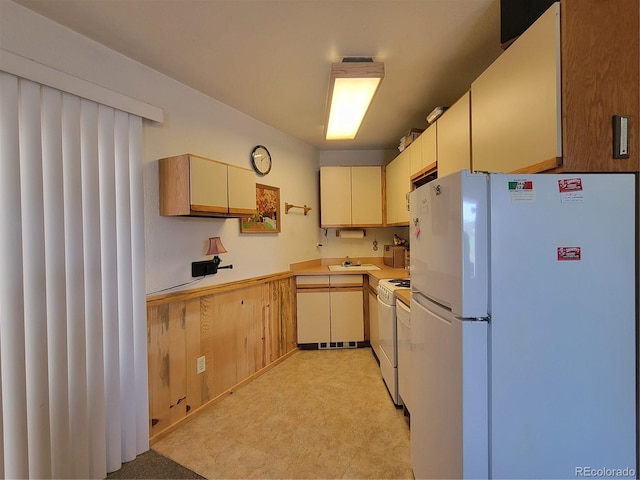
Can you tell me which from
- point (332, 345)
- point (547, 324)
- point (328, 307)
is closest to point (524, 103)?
point (547, 324)

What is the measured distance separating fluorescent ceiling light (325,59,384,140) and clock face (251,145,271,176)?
0.67 metres

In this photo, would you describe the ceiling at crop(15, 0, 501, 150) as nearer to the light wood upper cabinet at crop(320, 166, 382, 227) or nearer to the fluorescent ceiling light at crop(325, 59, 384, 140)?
the fluorescent ceiling light at crop(325, 59, 384, 140)

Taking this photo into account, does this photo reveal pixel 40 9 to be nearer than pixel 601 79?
No

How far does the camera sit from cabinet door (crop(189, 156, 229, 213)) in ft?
5.94

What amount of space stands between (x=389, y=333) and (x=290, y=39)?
2057 mm

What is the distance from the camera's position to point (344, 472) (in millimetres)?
1560

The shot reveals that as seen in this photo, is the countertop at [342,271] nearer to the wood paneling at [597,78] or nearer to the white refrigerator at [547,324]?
the white refrigerator at [547,324]

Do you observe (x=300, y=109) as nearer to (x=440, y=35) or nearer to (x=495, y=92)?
(x=440, y=35)

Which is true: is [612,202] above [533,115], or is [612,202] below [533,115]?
below

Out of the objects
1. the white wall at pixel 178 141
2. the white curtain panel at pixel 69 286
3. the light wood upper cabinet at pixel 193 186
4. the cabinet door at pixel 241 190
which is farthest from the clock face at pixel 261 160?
the white curtain panel at pixel 69 286

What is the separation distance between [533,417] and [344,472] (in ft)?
3.42

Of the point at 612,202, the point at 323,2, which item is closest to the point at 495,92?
the point at 612,202

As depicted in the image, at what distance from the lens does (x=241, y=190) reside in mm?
2205

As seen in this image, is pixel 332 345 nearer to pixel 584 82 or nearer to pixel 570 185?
pixel 570 185
